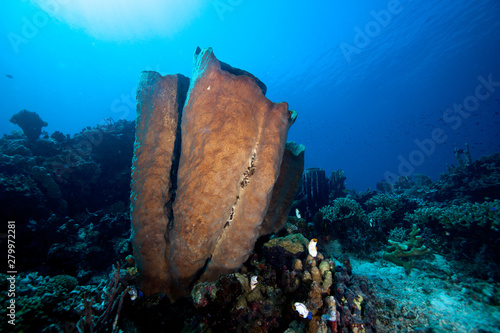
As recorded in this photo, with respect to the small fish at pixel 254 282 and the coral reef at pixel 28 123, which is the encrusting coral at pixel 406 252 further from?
the coral reef at pixel 28 123

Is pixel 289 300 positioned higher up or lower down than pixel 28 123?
lower down

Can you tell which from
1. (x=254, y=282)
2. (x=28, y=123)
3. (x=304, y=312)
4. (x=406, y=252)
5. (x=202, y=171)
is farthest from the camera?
(x=28, y=123)

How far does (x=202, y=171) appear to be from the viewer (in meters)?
2.68

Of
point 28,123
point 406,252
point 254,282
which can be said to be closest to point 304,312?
point 254,282

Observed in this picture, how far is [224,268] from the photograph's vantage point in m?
3.13

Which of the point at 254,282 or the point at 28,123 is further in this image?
the point at 28,123

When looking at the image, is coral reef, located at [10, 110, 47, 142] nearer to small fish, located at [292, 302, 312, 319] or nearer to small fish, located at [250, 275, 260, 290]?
small fish, located at [250, 275, 260, 290]

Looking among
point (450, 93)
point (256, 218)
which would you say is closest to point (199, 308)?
point (256, 218)

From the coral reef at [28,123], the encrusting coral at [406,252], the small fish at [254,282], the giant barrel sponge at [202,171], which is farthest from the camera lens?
the coral reef at [28,123]

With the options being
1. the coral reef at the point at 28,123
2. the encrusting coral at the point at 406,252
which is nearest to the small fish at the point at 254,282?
the encrusting coral at the point at 406,252

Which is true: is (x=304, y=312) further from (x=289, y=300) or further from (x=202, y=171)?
(x=202, y=171)

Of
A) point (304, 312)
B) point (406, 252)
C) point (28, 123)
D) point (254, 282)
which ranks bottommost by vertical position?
point (406, 252)

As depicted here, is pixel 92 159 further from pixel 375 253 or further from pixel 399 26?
pixel 399 26

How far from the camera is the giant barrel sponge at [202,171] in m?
2.65
